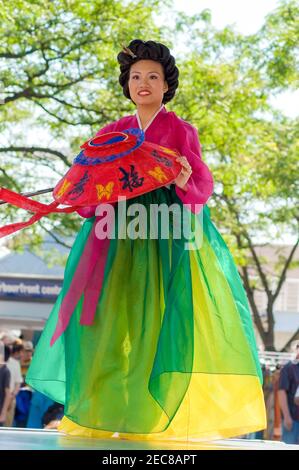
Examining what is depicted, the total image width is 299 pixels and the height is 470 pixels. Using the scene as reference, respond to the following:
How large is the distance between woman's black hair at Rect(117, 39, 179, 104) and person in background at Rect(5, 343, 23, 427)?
183 inches

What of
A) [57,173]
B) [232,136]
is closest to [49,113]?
[57,173]

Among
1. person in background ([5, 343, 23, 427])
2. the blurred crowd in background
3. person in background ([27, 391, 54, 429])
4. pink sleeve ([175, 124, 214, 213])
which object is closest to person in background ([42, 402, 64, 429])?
the blurred crowd in background

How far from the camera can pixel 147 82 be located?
408cm

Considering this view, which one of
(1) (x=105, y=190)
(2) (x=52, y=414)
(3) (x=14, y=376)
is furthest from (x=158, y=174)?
(3) (x=14, y=376)

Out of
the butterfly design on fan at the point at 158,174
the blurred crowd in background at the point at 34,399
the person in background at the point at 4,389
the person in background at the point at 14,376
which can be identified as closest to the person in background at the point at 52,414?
the blurred crowd in background at the point at 34,399

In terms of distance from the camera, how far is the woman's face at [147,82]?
4.07m

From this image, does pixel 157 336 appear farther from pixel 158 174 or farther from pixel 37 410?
pixel 37 410

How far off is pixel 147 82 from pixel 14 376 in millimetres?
4897

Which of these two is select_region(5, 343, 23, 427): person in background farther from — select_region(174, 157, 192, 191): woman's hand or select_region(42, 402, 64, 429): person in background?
select_region(174, 157, 192, 191): woman's hand

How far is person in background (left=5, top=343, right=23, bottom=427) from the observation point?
8.38 m

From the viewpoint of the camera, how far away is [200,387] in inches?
147

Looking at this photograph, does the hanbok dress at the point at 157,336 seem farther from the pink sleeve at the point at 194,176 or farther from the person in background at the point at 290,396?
the person in background at the point at 290,396
